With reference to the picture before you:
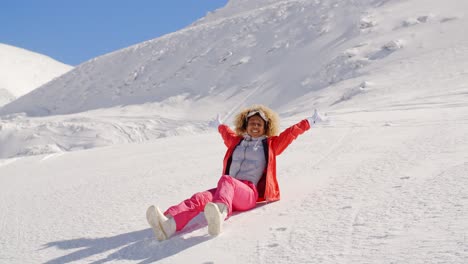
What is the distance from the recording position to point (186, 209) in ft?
9.84

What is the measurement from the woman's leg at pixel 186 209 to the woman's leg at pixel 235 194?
78 mm

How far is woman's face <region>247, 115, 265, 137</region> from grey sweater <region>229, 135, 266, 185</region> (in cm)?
8

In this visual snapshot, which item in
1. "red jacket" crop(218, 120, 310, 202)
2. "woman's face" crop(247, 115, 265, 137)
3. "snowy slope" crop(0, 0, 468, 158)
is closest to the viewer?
"red jacket" crop(218, 120, 310, 202)

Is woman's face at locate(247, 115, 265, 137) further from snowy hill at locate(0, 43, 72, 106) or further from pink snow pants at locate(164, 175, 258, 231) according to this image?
snowy hill at locate(0, 43, 72, 106)

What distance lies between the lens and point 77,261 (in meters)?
2.71

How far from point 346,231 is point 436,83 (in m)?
11.0

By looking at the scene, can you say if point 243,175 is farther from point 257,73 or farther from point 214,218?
point 257,73

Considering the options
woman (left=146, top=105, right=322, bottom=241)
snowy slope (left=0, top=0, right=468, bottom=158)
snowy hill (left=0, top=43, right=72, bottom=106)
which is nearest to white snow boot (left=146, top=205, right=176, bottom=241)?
woman (left=146, top=105, right=322, bottom=241)

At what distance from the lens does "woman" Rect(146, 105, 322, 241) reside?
2.89 m

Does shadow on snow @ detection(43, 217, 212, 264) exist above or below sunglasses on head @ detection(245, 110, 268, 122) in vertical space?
below

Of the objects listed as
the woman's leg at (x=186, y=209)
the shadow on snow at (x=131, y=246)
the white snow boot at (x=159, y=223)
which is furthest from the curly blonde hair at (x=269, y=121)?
the white snow boot at (x=159, y=223)

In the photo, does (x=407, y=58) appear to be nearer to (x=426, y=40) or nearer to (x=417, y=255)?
(x=426, y=40)

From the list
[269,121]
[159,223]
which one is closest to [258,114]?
[269,121]

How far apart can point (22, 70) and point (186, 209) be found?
4503 cm
